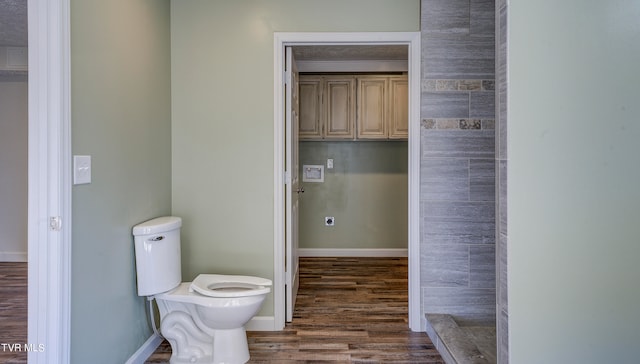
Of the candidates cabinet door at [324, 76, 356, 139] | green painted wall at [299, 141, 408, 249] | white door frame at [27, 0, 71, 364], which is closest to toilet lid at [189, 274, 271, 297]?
white door frame at [27, 0, 71, 364]

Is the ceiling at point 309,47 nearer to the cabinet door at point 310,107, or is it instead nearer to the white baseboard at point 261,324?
the cabinet door at point 310,107

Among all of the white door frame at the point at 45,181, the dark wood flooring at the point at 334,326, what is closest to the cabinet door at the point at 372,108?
the dark wood flooring at the point at 334,326

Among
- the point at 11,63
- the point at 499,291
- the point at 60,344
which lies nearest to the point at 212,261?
the point at 60,344

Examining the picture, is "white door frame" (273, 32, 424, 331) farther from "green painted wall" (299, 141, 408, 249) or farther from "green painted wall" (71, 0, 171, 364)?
"green painted wall" (299, 141, 408, 249)

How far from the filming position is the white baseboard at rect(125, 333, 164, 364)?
7.54ft

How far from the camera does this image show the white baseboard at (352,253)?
5211mm

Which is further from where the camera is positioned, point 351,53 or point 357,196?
point 357,196

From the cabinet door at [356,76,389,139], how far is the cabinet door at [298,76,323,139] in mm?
500

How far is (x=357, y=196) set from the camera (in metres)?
5.23

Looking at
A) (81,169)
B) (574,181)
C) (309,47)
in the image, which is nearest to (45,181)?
(81,169)

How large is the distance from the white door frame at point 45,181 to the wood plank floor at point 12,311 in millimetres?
1047

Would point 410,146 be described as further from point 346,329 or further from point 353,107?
point 353,107

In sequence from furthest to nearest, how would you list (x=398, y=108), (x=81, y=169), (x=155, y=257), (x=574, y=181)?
(x=398, y=108) < (x=155, y=257) < (x=81, y=169) < (x=574, y=181)

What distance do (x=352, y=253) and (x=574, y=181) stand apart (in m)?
3.83
